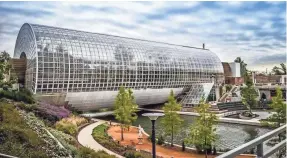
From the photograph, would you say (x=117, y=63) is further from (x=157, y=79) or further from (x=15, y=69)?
(x=15, y=69)

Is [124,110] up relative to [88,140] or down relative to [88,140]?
up

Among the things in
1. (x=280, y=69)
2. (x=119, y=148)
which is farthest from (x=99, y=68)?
(x=280, y=69)

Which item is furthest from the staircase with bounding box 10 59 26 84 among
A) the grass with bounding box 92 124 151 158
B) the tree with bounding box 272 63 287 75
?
the tree with bounding box 272 63 287 75

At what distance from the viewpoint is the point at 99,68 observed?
39.8 meters

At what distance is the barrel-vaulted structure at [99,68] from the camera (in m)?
35.4

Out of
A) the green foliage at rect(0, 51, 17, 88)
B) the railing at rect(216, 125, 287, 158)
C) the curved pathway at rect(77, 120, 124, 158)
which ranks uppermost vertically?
the green foliage at rect(0, 51, 17, 88)

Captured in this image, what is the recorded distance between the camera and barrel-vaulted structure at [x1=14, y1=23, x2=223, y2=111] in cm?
3538

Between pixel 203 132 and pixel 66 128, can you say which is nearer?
pixel 203 132

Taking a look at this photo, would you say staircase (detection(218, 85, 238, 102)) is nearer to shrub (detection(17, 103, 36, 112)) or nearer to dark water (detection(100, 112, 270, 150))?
dark water (detection(100, 112, 270, 150))

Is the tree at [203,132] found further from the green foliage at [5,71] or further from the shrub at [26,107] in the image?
the green foliage at [5,71]

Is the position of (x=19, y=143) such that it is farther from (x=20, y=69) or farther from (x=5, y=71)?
(x=20, y=69)

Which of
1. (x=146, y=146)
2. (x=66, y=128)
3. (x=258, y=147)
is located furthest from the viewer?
(x=66, y=128)

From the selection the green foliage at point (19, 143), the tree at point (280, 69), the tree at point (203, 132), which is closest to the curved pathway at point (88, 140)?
the tree at point (203, 132)

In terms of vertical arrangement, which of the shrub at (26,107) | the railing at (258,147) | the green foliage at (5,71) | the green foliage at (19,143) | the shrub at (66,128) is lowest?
Result: the shrub at (66,128)
